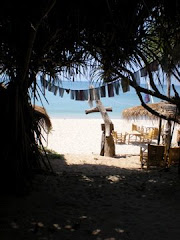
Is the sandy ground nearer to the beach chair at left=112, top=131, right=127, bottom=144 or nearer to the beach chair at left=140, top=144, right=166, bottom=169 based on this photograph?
the beach chair at left=140, top=144, right=166, bottom=169

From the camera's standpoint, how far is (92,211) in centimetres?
309

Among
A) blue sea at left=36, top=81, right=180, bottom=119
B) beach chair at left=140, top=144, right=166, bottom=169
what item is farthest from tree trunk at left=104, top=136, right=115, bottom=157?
blue sea at left=36, top=81, right=180, bottom=119

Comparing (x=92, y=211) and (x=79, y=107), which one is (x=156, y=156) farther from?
(x=79, y=107)

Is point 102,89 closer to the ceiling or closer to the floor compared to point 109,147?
closer to the ceiling

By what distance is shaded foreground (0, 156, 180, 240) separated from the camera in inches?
97.2

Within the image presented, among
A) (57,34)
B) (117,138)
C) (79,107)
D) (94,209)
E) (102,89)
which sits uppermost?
(79,107)

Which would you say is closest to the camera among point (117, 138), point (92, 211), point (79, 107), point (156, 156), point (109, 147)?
point (92, 211)

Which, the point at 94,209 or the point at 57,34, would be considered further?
the point at 57,34

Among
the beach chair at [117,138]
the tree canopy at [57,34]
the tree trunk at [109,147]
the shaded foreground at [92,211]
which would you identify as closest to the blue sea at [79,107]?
the beach chair at [117,138]

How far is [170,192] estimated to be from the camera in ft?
12.7

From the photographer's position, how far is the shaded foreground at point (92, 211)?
8.10 ft

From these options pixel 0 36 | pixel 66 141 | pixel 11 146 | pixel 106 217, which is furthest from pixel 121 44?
pixel 66 141

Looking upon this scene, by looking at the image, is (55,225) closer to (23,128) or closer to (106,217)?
(106,217)

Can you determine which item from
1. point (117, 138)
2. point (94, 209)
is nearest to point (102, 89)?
point (94, 209)
